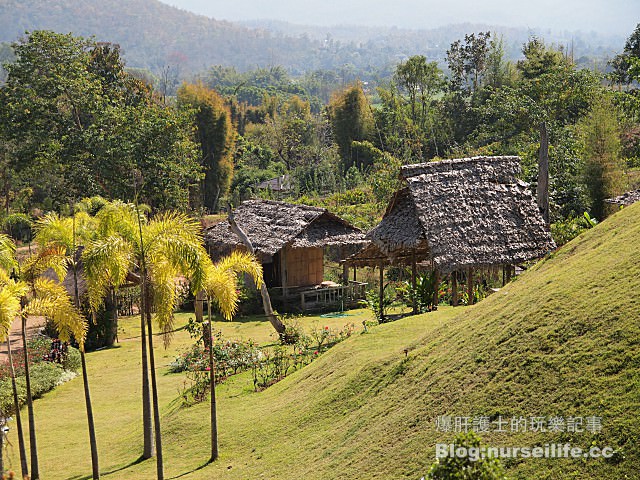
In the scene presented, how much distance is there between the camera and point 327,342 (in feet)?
48.1

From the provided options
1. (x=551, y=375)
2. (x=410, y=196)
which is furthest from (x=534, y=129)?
(x=551, y=375)

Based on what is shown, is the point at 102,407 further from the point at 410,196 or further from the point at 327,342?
the point at 410,196

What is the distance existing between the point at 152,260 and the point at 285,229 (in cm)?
1269

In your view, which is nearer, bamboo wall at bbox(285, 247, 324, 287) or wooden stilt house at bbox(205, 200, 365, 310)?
wooden stilt house at bbox(205, 200, 365, 310)

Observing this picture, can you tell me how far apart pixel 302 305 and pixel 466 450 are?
17.7 meters

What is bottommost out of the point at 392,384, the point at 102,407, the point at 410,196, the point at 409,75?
the point at 102,407

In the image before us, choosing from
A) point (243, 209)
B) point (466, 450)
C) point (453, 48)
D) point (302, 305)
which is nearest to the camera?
point (466, 450)

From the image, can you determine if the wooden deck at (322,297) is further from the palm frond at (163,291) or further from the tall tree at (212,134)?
the tall tree at (212,134)

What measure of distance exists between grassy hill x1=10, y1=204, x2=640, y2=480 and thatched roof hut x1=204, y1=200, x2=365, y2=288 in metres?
9.41

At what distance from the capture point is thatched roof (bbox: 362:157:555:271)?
14.0 m

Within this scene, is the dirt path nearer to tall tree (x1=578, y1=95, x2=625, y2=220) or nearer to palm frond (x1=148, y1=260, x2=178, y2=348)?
palm frond (x1=148, y1=260, x2=178, y2=348)

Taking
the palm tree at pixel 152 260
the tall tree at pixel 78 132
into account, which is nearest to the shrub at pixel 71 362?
the palm tree at pixel 152 260

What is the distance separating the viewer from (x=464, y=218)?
562 inches

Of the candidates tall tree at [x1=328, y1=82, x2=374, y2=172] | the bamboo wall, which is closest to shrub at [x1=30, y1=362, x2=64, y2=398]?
the bamboo wall
